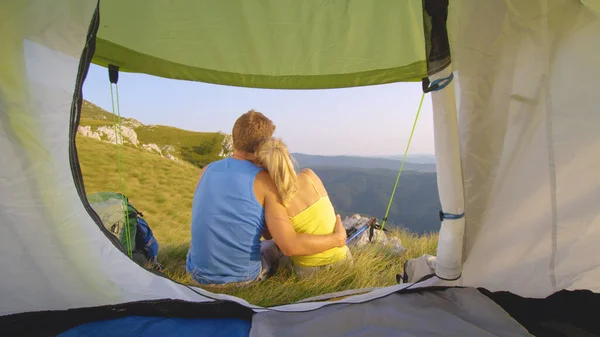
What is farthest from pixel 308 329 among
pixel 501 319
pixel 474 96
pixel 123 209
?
pixel 123 209

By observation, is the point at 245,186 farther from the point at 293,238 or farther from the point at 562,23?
the point at 562,23

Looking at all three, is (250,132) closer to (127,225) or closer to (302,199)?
(302,199)

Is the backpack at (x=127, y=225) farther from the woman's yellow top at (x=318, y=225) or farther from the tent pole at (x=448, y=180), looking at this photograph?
the tent pole at (x=448, y=180)

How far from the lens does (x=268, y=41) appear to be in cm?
205

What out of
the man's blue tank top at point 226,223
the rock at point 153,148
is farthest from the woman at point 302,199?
the rock at point 153,148

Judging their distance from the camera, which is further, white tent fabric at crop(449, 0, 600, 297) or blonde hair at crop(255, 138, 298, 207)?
blonde hair at crop(255, 138, 298, 207)

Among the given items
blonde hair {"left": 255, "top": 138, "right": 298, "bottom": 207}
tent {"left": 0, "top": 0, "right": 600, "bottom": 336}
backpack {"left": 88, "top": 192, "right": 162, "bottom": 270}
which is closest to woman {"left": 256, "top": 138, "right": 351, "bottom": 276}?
blonde hair {"left": 255, "top": 138, "right": 298, "bottom": 207}

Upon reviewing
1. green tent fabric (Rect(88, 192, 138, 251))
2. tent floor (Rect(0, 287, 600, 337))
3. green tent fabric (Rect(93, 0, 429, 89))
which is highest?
green tent fabric (Rect(93, 0, 429, 89))

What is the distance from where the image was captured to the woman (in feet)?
5.61

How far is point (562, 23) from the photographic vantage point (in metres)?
1.08

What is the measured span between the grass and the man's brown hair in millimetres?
471

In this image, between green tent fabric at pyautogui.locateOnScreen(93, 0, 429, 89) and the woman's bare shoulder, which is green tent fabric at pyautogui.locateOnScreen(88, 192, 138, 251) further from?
the woman's bare shoulder

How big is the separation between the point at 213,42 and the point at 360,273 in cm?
158

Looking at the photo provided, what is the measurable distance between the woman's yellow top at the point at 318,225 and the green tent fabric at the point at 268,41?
0.82m
